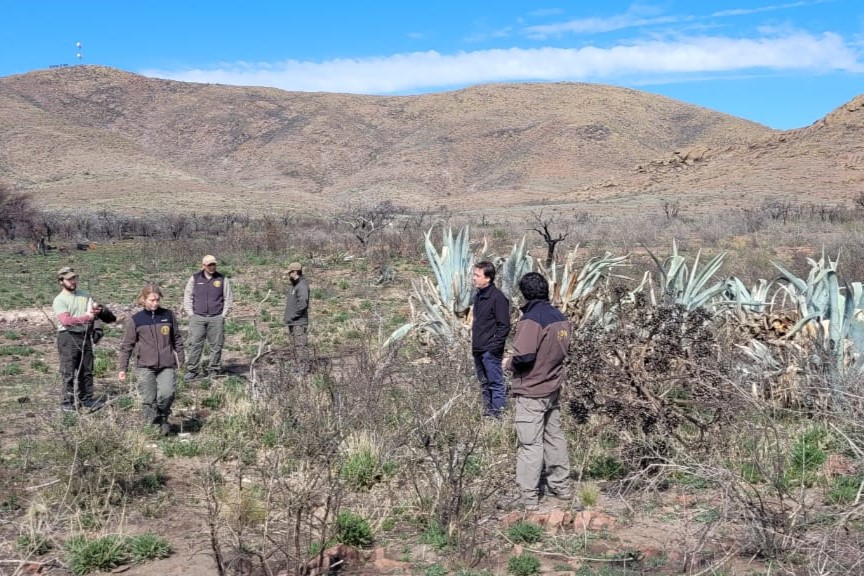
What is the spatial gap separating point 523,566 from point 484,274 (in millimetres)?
A: 3212

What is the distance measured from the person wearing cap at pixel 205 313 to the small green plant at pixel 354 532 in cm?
522

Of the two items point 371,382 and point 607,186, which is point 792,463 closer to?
A: point 371,382

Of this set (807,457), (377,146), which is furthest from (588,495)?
(377,146)

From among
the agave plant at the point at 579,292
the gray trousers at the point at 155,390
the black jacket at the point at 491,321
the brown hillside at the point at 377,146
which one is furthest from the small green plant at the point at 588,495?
the brown hillside at the point at 377,146

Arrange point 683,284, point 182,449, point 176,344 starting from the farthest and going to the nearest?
point 683,284
point 176,344
point 182,449

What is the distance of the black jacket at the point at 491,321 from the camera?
7500 millimetres

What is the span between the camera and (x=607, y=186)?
56.4 m

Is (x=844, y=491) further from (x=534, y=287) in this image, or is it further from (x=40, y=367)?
(x=40, y=367)

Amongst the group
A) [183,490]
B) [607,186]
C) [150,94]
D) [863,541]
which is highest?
[150,94]

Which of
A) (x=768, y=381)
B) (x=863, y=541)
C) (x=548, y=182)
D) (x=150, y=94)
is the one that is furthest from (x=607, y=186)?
(x=150, y=94)

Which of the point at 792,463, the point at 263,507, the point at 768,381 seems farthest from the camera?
the point at 768,381

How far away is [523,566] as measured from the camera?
15.6ft

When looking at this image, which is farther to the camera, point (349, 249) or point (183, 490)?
point (349, 249)

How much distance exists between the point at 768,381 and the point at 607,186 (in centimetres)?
5009
